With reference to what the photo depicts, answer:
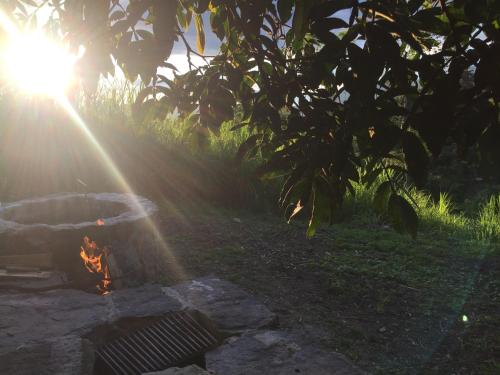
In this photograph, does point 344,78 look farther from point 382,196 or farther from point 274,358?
point 274,358

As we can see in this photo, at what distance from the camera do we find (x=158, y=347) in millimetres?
3021

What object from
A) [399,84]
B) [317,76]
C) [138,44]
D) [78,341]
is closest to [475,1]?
[399,84]

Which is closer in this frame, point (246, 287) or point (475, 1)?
point (475, 1)

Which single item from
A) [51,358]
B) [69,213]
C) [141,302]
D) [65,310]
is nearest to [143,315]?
[141,302]

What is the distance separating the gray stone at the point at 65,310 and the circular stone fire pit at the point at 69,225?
0.31 metres

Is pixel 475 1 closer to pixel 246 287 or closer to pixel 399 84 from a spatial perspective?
pixel 399 84

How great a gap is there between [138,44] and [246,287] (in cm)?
289

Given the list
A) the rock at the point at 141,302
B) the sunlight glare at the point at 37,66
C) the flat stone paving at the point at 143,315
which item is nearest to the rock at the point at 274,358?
the flat stone paving at the point at 143,315

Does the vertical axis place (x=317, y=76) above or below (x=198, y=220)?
above

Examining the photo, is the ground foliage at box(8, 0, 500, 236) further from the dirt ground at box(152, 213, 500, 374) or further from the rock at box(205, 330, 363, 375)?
the dirt ground at box(152, 213, 500, 374)

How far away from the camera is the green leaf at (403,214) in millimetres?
1738

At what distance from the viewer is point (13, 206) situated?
13.4ft

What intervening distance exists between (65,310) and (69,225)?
0.66 meters

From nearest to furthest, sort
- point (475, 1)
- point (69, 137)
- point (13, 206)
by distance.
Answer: point (475, 1) < point (13, 206) < point (69, 137)
